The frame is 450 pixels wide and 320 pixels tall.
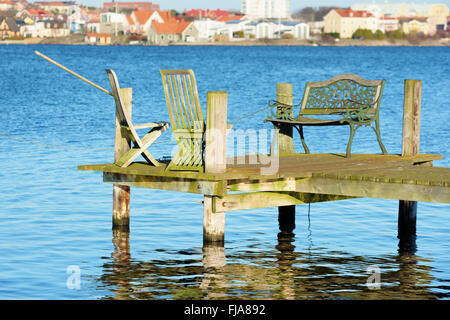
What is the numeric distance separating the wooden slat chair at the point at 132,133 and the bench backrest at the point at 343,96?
2.94 meters

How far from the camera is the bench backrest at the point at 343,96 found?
43.6 feet

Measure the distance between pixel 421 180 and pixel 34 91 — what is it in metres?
45.8

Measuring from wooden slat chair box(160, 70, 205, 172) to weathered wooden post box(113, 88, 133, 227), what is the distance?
963mm

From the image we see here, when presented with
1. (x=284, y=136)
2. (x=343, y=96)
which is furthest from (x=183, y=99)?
(x=343, y=96)

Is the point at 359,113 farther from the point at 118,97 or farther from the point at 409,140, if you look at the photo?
the point at 118,97

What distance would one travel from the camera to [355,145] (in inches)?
1044

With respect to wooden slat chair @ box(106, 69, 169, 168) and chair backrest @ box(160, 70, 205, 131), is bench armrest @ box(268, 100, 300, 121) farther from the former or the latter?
chair backrest @ box(160, 70, 205, 131)

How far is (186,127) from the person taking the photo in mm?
11125

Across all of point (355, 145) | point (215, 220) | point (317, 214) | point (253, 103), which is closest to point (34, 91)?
point (253, 103)

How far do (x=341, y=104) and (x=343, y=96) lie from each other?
19 centimetres

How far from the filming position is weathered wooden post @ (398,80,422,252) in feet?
43.0

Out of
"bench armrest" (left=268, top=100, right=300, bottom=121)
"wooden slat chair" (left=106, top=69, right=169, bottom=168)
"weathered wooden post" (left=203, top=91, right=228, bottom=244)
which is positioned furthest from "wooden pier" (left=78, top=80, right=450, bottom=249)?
"bench armrest" (left=268, top=100, right=300, bottom=121)
